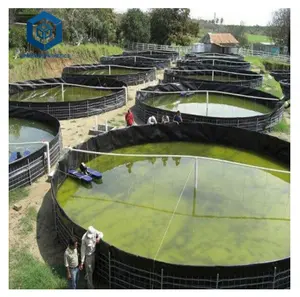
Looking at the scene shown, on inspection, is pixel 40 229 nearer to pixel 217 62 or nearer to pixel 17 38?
pixel 17 38

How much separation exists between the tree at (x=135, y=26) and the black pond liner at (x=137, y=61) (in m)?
14.5

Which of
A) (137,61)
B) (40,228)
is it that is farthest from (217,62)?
(40,228)

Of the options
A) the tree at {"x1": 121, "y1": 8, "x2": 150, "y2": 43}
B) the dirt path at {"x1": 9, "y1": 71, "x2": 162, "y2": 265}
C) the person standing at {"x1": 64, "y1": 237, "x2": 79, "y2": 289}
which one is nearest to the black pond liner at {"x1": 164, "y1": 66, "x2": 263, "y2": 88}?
the dirt path at {"x1": 9, "y1": 71, "x2": 162, "y2": 265}

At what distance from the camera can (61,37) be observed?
32.2 metres

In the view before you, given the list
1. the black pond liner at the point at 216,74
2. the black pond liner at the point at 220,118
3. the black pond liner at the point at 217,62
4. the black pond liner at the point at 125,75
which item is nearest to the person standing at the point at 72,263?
the black pond liner at the point at 220,118

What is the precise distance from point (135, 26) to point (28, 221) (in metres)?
40.5

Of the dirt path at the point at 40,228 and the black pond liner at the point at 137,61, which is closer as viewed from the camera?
the dirt path at the point at 40,228

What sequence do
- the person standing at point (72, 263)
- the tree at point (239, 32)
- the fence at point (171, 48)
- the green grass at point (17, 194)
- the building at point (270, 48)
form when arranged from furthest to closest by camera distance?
the tree at point (239, 32), the building at point (270, 48), the fence at point (171, 48), the green grass at point (17, 194), the person standing at point (72, 263)

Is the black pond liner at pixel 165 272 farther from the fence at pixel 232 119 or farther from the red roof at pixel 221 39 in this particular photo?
the red roof at pixel 221 39

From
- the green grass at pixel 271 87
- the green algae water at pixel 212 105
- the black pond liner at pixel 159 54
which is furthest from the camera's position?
the black pond liner at pixel 159 54

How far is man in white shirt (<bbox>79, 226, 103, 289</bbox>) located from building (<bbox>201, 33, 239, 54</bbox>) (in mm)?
43617

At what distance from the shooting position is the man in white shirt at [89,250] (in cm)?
624

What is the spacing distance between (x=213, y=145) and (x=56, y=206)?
663 cm

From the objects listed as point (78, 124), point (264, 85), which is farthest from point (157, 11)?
point (78, 124)
